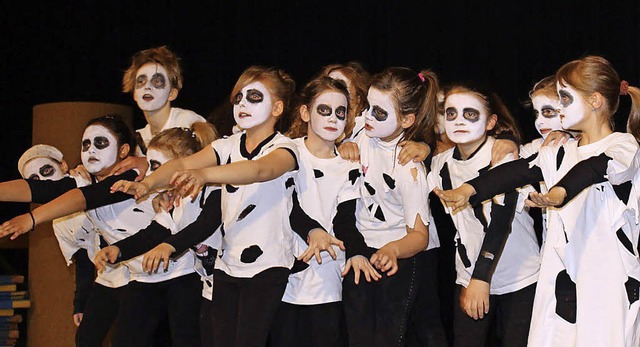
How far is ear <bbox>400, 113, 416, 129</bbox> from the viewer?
3281mm

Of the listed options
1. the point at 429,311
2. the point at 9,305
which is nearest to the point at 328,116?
the point at 429,311

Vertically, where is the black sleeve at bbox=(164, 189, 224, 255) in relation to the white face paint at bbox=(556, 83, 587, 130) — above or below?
below

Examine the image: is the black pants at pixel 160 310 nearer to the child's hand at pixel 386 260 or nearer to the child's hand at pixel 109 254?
the child's hand at pixel 109 254

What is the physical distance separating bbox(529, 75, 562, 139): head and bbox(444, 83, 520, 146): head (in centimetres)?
11

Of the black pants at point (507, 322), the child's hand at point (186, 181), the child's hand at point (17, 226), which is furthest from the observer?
the child's hand at point (17, 226)

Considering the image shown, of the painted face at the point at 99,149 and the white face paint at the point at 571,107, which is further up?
the white face paint at the point at 571,107

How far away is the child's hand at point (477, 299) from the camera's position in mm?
2961

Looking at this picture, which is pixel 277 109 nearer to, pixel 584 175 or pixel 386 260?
pixel 386 260

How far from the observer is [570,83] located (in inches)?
110

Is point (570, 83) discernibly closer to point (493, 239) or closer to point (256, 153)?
point (493, 239)

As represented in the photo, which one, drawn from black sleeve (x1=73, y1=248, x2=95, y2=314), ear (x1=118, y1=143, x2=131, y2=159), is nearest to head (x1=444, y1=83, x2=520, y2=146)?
ear (x1=118, y1=143, x2=131, y2=159)

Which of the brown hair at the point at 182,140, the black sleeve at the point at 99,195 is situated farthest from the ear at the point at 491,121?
the black sleeve at the point at 99,195

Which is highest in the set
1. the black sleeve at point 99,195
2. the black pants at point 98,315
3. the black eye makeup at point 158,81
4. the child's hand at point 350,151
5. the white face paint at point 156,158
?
the black eye makeup at point 158,81

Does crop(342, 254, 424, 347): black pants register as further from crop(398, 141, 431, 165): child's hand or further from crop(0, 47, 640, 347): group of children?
crop(398, 141, 431, 165): child's hand
